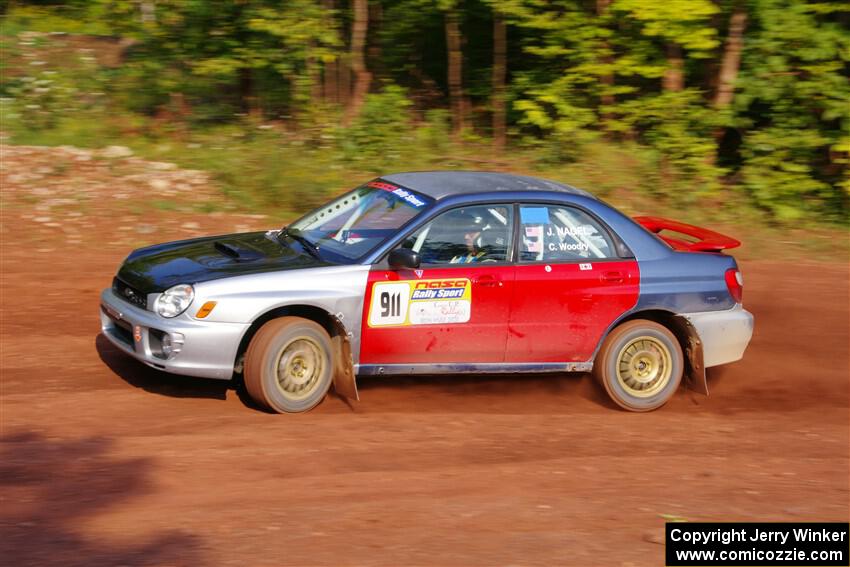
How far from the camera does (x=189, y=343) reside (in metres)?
6.56

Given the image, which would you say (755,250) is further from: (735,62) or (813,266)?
(735,62)

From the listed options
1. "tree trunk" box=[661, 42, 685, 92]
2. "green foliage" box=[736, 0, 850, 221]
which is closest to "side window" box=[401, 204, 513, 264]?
"green foliage" box=[736, 0, 850, 221]

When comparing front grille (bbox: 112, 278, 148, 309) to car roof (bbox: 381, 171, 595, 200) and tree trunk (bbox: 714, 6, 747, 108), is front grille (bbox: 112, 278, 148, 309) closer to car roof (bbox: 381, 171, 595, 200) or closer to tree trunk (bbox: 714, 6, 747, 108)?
car roof (bbox: 381, 171, 595, 200)

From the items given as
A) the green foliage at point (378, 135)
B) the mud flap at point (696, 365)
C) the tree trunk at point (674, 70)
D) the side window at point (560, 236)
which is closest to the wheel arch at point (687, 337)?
the mud flap at point (696, 365)

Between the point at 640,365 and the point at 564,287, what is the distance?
971mm

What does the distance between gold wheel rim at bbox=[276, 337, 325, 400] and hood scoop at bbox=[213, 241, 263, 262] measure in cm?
74

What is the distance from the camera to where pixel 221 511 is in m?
5.39

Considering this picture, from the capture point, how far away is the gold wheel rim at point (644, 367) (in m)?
7.74

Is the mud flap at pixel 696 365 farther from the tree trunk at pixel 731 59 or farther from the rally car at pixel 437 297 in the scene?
the tree trunk at pixel 731 59

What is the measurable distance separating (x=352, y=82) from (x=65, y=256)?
663 cm

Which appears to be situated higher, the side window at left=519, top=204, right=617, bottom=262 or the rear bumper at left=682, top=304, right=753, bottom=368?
the side window at left=519, top=204, right=617, bottom=262

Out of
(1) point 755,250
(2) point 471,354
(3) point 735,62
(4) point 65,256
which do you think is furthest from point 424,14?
(2) point 471,354

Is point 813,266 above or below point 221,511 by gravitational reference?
below

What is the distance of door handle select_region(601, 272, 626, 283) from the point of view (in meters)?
7.51
